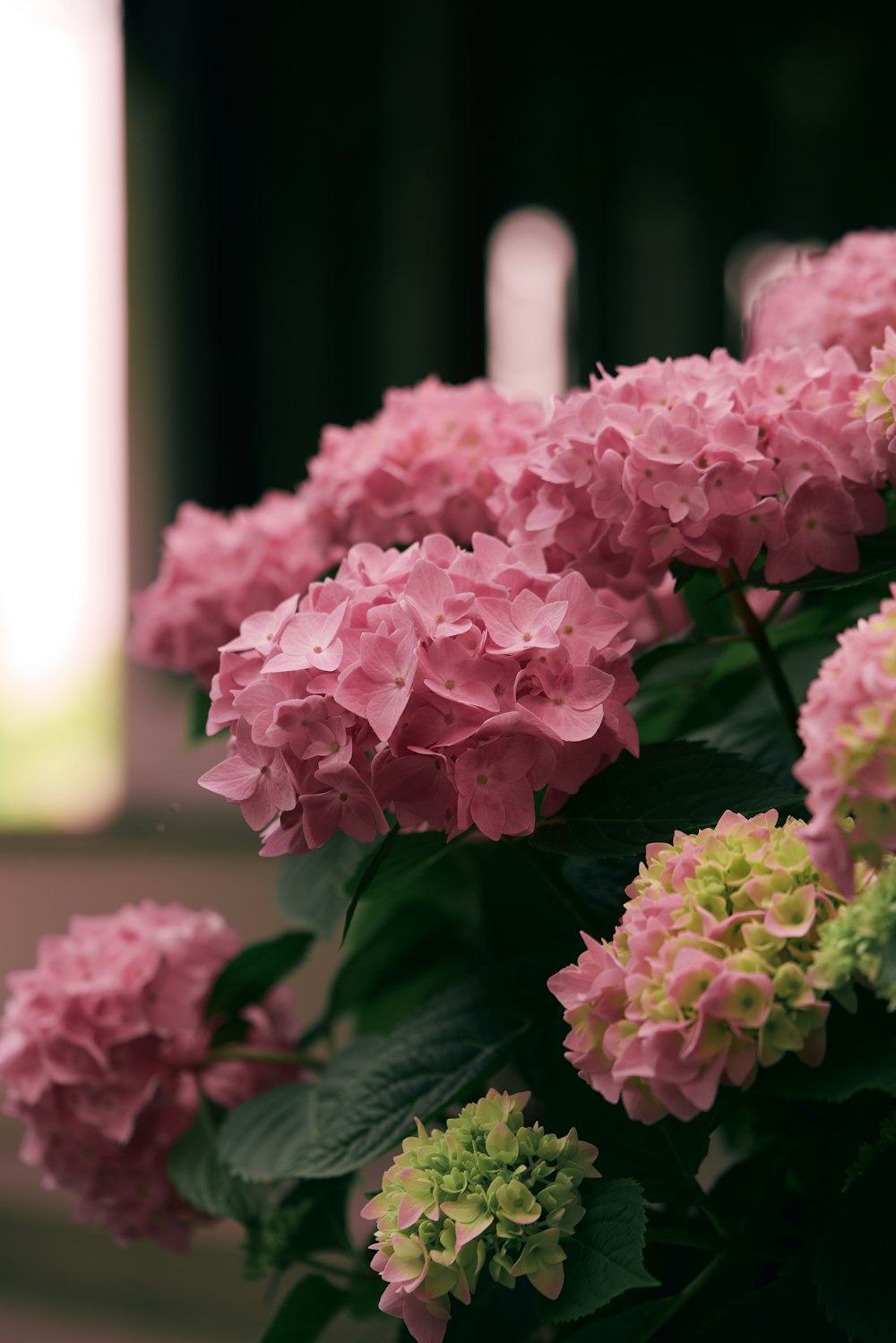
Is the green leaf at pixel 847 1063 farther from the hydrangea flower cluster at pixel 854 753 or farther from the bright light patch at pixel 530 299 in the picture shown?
the bright light patch at pixel 530 299

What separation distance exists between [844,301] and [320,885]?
13.3 inches

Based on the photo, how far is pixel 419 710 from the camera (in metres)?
0.34

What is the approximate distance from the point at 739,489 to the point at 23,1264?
1.52m

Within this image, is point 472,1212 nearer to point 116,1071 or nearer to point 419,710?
point 419,710

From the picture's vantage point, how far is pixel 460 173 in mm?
2137

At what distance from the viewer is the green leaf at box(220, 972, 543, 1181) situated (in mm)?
420

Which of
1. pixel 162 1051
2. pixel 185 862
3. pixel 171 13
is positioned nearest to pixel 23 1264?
pixel 185 862

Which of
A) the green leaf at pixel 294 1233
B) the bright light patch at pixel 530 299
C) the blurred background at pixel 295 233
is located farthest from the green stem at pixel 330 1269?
the bright light patch at pixel 530 299

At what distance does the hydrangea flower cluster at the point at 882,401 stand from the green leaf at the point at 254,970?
1.13 feet

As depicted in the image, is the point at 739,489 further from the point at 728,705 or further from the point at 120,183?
the point at 120,183

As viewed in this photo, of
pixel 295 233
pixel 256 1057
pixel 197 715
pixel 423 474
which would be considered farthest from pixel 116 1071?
pixel 295 233

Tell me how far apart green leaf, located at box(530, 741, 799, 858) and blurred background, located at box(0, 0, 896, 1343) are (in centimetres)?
169

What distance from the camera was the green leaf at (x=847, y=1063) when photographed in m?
0.32

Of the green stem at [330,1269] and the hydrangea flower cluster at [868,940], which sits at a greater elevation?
the hydrangea flower cluster at [868,940]
